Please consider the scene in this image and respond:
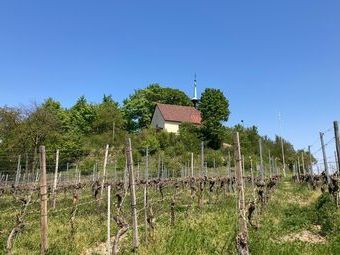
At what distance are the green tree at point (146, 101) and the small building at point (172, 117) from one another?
2854mm

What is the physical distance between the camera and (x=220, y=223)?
13.3 m

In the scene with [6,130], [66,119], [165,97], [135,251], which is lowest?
[135,251]

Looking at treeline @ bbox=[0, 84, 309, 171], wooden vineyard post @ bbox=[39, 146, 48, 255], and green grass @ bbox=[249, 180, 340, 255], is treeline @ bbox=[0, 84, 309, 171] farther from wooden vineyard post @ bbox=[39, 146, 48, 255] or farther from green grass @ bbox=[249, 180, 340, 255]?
wooden vineyard post @ bbox=[39, 146, 48, 255]

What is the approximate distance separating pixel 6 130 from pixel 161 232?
43.9 meters

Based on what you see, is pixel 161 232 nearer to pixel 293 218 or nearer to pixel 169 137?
pixel 293 218

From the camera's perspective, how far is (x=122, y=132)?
70438 mm

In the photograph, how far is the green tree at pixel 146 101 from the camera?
8187cm

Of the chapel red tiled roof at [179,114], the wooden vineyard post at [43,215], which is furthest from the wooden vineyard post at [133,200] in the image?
the chapel red tiled roof at [179,114]

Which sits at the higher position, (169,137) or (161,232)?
(169,137)

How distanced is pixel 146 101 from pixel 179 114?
9.03 m

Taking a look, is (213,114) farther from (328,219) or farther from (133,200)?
(133,200)

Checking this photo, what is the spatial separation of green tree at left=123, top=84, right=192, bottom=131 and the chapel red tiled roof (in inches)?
226

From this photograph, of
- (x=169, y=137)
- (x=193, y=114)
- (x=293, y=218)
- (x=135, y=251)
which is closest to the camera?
(x=135, y=251)

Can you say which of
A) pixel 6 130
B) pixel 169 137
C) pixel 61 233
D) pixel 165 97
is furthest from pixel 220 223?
pixel 165 97
